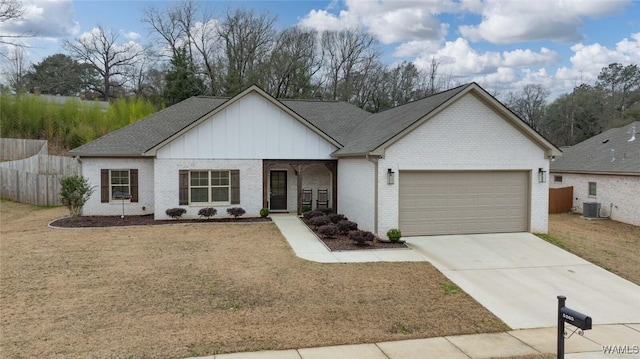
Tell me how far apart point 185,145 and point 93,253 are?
6275 mm

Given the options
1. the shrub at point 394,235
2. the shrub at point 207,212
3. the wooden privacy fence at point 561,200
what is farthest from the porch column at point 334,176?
the wooden privacy fence at point 561,200

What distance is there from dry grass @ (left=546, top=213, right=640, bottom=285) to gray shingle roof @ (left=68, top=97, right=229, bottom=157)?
1374 centimetres

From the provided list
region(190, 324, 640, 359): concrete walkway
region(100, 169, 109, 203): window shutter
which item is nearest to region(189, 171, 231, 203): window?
region(100, 169, 109, 203): window shutter

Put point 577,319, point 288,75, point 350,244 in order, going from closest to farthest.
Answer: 1. point 577,319
2. point 350,244
3. point 288,75

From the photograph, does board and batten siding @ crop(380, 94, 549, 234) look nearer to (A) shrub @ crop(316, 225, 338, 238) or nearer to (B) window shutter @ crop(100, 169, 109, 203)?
(A) shrub @ crop(316, 225, 338, 238)

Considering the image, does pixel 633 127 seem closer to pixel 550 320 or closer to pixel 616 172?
pixel 616 172

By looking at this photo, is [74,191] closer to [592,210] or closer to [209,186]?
[209,186]

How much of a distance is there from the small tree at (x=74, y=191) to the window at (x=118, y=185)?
0.94 metres

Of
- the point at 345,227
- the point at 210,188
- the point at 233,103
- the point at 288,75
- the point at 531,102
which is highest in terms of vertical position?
the point at 531,102

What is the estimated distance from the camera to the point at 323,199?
19.3 m

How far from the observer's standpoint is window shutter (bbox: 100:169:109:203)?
→ 17703 millimetres

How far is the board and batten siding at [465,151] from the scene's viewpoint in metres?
13.8

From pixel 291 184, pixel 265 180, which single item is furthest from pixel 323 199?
pixel 265 180

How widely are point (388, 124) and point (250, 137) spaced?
5.60 metres
